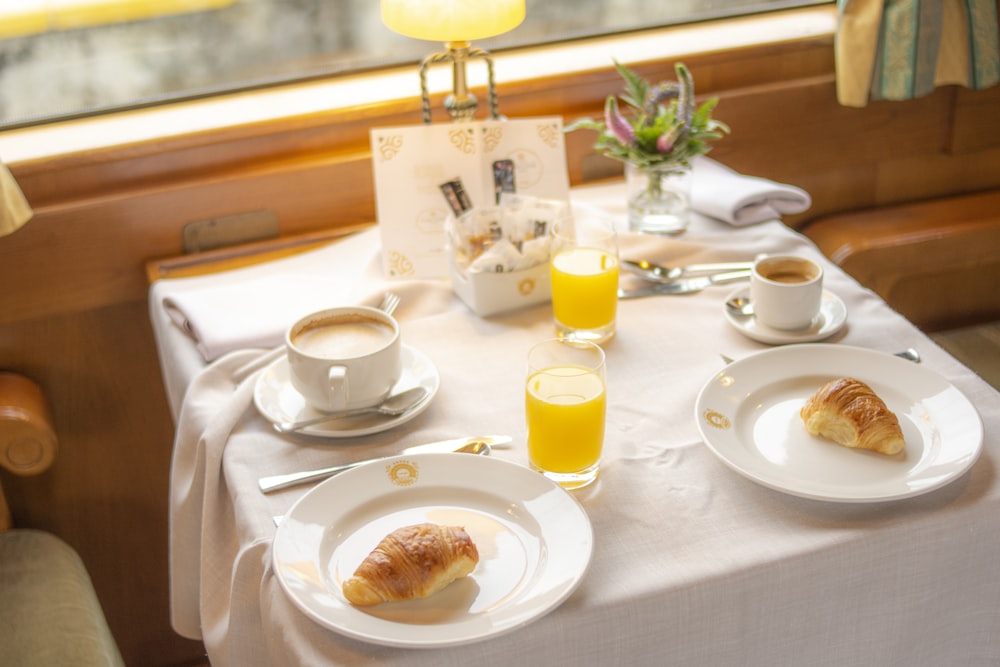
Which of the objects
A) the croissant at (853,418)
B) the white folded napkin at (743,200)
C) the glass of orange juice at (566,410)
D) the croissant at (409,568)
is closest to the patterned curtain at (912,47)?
the white folded napkin at (743,200)

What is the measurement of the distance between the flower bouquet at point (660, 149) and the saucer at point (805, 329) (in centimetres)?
27

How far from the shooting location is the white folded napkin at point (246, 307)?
1.38 metres

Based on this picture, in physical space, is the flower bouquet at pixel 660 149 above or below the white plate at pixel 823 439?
above

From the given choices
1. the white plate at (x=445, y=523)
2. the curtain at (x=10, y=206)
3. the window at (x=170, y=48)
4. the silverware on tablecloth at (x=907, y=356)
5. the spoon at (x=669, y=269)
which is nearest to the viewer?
the white plate at (x=445, y=523)

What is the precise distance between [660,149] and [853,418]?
64cm

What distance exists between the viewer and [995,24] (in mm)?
2004

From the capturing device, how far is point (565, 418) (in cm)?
103

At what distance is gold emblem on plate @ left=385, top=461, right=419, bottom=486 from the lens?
1.04m

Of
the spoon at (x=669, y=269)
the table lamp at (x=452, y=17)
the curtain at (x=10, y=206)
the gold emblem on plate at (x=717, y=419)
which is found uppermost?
the table lamp at (x=452, y=17)

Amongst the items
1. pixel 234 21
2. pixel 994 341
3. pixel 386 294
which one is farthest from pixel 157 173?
pixel 994 341

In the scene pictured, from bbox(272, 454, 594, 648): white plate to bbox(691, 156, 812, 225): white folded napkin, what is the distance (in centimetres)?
74

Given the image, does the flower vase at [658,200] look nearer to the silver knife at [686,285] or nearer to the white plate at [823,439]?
the silver knife at [686,285]

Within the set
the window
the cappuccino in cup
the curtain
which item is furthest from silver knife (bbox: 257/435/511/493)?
the window

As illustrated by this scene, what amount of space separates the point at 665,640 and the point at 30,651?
923 mm
